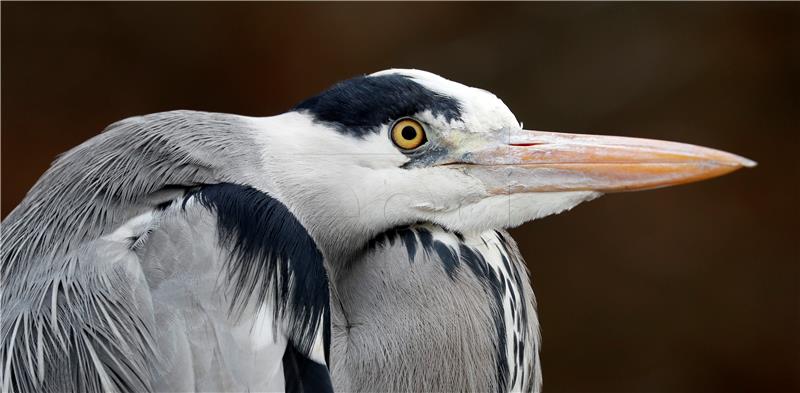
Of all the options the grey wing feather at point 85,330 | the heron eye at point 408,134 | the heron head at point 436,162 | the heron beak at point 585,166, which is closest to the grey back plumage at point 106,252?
the grey wing feather at point 85,330

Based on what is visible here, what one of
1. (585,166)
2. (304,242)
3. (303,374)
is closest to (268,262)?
(304,242)

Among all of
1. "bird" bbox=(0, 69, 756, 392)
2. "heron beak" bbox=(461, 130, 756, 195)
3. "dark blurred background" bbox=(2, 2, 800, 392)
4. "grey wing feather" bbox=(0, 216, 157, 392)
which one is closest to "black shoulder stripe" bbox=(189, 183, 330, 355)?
"bird" bbox=(0, 69, 756, 392)

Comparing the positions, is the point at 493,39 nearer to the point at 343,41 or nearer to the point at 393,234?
the point at 343,41

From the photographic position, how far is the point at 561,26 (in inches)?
156

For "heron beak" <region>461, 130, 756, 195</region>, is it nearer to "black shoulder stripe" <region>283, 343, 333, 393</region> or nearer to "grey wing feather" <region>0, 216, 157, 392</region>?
"black shoulder stripe" <region>283, 343, 333, 393</region>

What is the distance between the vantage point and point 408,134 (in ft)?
5.08

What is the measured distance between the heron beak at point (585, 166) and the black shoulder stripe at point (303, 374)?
0.41 m

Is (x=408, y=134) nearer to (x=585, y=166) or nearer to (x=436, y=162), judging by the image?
(x=436, y=162)

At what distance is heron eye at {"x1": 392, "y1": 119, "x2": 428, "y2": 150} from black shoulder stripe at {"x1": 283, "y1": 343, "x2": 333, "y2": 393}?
38 cm

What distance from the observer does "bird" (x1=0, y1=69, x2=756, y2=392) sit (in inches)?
53.1

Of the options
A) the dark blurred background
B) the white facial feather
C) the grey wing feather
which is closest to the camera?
the grey wing feather

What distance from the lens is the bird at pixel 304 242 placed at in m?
1.35

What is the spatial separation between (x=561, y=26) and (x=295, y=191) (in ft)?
8.81

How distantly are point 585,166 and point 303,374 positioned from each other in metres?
0.58
